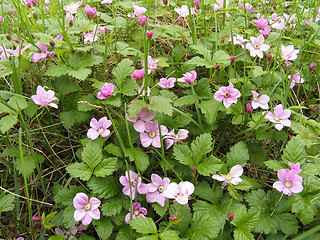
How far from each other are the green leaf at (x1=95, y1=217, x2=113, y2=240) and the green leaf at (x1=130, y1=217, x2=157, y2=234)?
216mm

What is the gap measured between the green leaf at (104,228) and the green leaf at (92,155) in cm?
30

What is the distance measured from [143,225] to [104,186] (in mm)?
347

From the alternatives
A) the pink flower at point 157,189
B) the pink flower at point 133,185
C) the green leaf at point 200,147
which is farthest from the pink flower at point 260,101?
the pink flower at point 133,185

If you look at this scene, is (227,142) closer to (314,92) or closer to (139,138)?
(139,138)

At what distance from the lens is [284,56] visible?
2131 millimetres

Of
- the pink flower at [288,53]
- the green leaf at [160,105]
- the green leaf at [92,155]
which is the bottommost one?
the green leaf at [92,155]

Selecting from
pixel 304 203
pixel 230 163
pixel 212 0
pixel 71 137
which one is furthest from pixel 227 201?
pixel 212 0

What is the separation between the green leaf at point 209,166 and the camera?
1565mm

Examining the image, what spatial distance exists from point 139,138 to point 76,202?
55 cm

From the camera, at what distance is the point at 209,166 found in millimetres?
1593

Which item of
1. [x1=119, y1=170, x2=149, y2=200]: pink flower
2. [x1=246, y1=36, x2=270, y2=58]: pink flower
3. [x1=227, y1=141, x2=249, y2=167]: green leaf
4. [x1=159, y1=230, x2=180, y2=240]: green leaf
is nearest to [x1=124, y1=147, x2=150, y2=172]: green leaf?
[x1=119, y1=170, x2=149, y2=200]: pink flower

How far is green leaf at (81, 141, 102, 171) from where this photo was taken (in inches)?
61.7

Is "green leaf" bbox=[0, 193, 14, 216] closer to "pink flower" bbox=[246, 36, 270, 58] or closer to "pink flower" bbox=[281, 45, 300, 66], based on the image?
"pink flower" bbox=[246, 36, 270, 58]

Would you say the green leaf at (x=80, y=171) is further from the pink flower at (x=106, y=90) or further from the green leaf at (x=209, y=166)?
the green leaf at (x=209, y=166)
